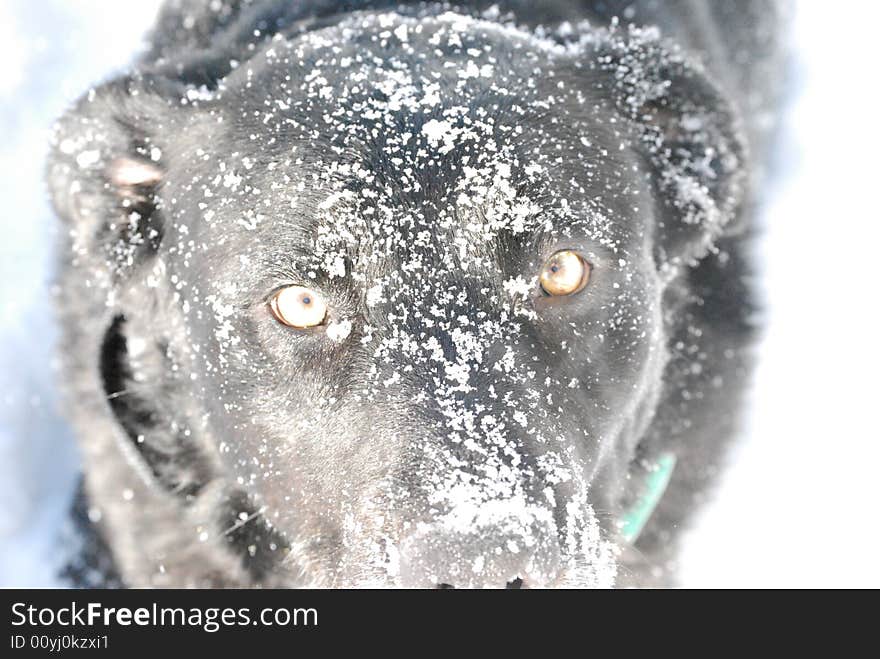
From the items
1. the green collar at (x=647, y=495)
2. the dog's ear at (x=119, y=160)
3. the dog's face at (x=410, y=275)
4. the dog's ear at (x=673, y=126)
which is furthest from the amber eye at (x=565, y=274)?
the dog's ear at (x=119, y=160)

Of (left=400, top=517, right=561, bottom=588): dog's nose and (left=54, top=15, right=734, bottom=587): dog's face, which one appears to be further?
(left=54, top=15, right=734, bottom=587): dog's face

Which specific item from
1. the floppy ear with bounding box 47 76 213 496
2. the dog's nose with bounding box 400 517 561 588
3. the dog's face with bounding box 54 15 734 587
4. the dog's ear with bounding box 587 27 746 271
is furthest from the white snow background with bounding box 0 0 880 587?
the dog's nose with bounding box 400 517 561 588

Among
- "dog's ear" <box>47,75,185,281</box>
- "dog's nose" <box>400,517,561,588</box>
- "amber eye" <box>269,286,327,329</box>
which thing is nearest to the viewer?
"dog's nose" <box>400,517,561,588</box>

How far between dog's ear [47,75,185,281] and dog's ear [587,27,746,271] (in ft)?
3.97

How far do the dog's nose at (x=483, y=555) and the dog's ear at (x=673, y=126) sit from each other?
1.10m

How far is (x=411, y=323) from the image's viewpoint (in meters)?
2.08

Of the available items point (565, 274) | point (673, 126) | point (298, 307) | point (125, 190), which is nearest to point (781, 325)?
point (673, 126)

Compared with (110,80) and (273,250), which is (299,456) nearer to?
(273,250)

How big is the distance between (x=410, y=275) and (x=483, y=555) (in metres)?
0.64

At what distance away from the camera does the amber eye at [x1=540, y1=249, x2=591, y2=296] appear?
2.19m

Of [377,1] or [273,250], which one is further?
[377,1]

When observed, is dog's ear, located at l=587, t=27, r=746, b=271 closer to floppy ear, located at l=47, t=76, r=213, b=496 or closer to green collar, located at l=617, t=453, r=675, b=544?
green collar, located at l=617, t=453, r=675, b=544
